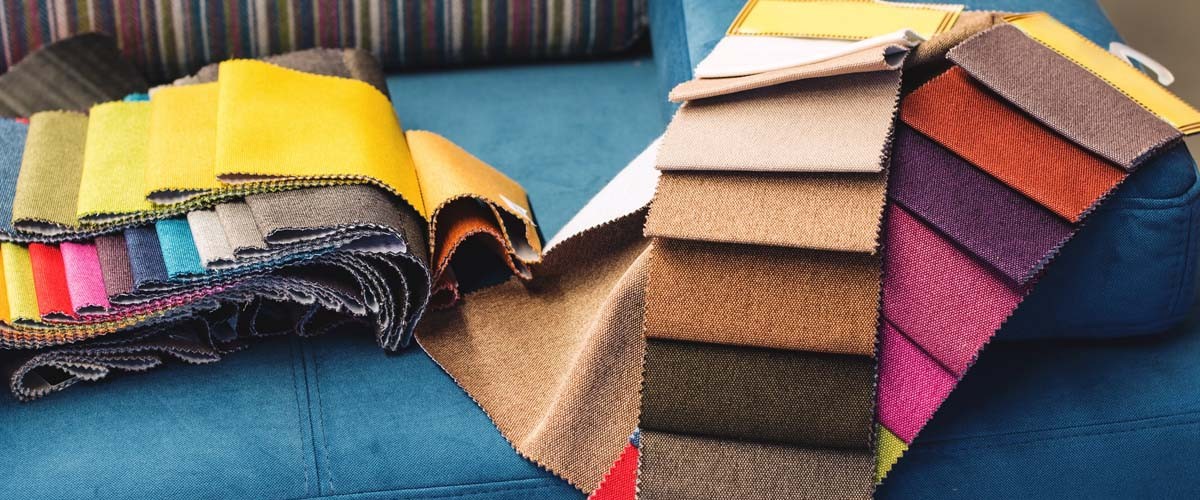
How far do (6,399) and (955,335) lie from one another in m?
0.89

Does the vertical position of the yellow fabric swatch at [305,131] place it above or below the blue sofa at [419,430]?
above

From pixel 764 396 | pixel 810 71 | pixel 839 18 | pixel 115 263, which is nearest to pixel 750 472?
pixel 764 396

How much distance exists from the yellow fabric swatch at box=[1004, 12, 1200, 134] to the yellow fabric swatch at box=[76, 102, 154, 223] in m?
0.90

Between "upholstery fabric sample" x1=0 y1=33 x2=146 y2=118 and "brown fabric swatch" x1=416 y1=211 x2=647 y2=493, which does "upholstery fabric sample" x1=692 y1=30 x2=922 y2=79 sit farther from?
"upholstery fabric sample" x1=0 y1=33 x2=146 y2=118

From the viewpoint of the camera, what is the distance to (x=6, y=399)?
3.68 ft

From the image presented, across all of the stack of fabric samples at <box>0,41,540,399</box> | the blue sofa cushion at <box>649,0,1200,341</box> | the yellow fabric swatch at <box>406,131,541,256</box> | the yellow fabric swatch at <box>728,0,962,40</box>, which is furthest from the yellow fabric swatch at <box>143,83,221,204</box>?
the blue sofa cushion at <box>649,0,1200,341</box>

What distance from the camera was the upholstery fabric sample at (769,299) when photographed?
3.35 ft

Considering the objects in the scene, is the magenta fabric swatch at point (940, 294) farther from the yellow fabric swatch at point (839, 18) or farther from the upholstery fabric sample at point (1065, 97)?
the yellow fabric swatch at point (839, 18)

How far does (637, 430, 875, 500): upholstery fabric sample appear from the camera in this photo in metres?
1.03

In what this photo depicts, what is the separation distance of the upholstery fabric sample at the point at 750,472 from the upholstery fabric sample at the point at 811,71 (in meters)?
0.33

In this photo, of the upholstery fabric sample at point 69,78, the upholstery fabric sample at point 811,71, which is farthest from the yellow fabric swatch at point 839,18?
the upholstery fabric sample at point 69,78

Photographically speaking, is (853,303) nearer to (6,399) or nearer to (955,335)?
(955,335)

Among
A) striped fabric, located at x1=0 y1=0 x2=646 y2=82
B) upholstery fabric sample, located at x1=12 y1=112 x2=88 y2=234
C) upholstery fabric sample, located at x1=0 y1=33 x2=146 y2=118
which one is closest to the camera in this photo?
upholstery fabric sample, located at x1=12 y1=112 x2=88 y2=234

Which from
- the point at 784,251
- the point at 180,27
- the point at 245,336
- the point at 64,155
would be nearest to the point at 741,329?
the point at 784,251
